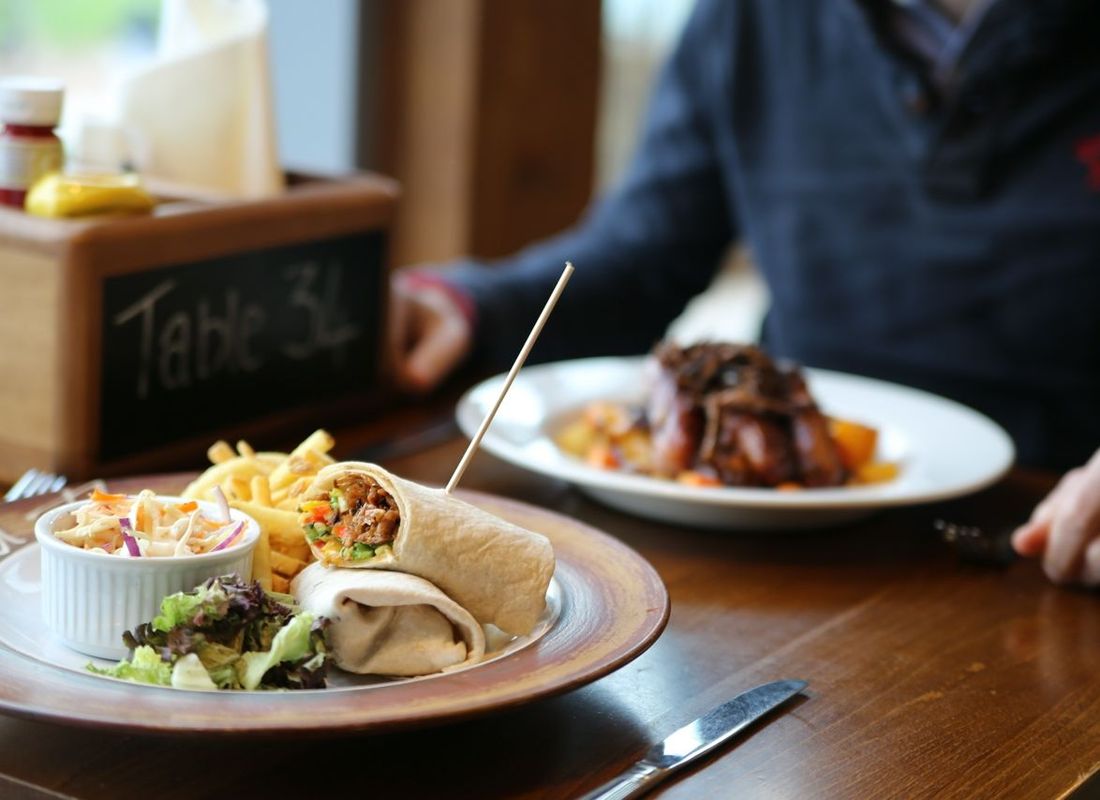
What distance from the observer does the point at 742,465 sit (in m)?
1.40

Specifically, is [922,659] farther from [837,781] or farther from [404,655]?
[404,655]

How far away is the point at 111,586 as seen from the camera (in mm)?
880

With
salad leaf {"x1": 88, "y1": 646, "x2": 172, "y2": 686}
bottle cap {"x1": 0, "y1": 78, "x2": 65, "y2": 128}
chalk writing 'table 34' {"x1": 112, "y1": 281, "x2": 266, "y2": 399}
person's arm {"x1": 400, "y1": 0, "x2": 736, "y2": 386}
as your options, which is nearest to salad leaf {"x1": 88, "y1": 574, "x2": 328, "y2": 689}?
salad leaf {"x1": 88, "y1": 646, "x2": 172, "y2": 686}

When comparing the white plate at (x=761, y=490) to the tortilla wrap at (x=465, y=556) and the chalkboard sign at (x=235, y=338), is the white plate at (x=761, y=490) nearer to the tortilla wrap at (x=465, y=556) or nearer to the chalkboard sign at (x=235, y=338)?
the chalkboard sign at (x=235, y=338)

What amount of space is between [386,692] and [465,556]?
13cm

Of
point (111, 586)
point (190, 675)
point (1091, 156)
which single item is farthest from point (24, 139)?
point (1091, 156)

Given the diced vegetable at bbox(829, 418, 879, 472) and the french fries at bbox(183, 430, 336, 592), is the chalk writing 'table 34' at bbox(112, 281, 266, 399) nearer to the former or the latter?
the french fries at bbox(183, 430, 336, 592)

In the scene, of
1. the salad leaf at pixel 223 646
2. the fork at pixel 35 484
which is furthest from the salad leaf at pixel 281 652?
the fork at pixel 35 484

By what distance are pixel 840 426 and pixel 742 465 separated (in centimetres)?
16

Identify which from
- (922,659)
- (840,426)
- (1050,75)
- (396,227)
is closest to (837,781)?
(922,659)

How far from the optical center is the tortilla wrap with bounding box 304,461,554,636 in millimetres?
914

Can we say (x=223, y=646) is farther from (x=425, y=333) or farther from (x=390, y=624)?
(x=425, y=333)

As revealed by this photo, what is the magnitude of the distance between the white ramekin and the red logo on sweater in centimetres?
149

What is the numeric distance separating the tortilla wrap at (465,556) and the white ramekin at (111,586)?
8 cm
